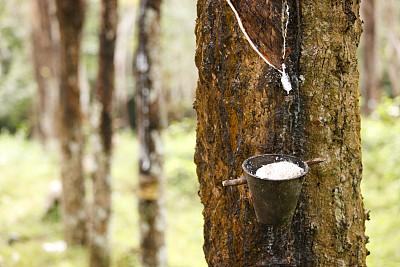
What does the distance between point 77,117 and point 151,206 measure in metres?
2.35

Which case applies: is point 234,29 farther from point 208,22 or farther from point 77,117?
point 77,117

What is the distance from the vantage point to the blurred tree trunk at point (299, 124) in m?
1.38

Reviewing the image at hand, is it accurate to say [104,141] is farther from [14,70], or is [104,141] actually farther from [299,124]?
[14,70]

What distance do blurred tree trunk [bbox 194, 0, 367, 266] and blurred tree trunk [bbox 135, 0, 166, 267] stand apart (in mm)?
2419

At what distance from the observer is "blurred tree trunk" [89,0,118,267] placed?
173 inches

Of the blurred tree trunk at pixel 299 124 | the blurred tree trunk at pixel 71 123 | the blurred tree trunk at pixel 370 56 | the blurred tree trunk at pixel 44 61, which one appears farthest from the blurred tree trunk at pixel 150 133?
the blurred tree trunk at pixel 370 56

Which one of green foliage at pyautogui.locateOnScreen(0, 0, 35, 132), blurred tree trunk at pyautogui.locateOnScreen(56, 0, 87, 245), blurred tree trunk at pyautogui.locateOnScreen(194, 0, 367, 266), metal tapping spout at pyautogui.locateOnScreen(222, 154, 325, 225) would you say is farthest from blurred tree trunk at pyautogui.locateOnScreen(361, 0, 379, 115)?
green foliage at pyautogui.locateOnScreen(0, 0, 35, 132)

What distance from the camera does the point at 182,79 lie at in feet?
89.1

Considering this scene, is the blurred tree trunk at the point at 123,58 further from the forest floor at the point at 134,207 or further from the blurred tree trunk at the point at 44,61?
the forest floor at the point at 134,207

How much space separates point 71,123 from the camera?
5.47m

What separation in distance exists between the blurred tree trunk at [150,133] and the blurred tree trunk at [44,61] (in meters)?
6.51

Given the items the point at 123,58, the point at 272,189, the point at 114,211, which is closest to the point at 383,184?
the point at 114,211

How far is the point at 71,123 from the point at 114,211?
9.63 feet

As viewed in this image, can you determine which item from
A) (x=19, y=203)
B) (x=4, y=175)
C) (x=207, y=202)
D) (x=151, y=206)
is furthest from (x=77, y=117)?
(x=4, y=175)
